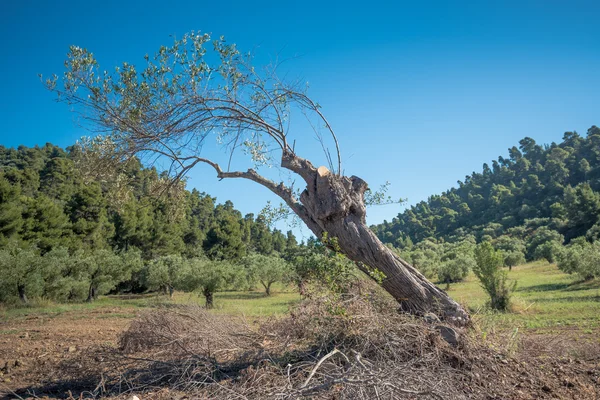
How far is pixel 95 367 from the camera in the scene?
20.5 ft

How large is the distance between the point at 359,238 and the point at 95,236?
3445 cm

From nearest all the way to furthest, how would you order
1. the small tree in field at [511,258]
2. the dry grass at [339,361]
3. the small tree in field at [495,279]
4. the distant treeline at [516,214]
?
1. the dry grass at [339,361]
2. the small tree in field at [495,279]
3. the small tree in field at [511,258]
4. the distant treeline at [516,214]

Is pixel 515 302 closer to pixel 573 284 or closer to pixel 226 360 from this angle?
pixel 573 284

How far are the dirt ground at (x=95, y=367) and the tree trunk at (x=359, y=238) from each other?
117cm

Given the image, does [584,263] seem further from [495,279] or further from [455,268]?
[455,268]

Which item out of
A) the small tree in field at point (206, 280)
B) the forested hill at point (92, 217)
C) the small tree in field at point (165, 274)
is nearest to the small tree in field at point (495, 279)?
the forested hill at point (92, 217)

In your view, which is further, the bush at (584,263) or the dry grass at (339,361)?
the bush at (584,263)

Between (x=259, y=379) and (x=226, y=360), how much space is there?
5.68 ft

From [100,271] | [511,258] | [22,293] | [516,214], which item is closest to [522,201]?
[516,214]

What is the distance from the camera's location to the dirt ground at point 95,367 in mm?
4805

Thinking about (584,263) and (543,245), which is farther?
(543,245)

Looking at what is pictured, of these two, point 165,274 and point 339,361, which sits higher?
point 165,274

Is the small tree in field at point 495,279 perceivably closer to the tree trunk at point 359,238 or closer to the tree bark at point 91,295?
the tree trunk at point 359,238

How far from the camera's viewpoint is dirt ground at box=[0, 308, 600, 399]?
15.8 ft
